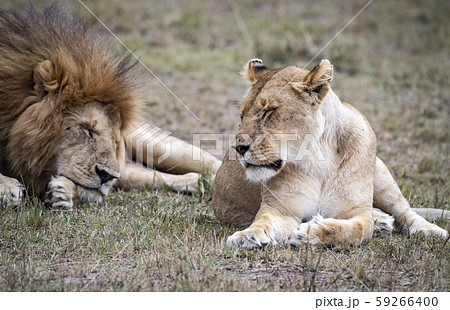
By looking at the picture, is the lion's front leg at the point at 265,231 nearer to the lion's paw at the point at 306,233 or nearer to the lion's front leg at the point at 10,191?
the lion's paw at the point at 306,233

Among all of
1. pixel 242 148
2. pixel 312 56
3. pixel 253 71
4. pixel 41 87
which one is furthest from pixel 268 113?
pixel 312 56

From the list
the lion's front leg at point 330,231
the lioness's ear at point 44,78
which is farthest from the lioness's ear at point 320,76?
the lioness's ear at point 44,78

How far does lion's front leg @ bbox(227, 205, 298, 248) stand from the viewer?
405cm

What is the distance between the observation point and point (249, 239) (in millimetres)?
4047

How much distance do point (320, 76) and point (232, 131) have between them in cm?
370

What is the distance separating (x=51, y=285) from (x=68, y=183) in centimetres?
175

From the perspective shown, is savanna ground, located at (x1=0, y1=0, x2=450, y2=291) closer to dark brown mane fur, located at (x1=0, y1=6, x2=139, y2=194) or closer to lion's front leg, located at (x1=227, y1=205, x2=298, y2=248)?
lion's front leg, located at (x1=227, y1=205, x2=298, y2=248)

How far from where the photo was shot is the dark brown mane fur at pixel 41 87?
16.4ft

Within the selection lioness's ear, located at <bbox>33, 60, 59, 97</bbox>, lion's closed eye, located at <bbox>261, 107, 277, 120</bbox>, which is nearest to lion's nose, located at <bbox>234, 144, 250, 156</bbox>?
lion's closed eye, located at <bbox>261, 107, 277, 120</bbox>

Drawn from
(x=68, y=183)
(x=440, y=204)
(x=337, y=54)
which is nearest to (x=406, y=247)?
(x=440, y=204)

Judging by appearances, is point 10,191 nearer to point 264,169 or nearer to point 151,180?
point 151,180

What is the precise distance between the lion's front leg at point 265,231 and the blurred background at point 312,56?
1728 millimetres

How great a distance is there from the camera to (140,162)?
6445 mm

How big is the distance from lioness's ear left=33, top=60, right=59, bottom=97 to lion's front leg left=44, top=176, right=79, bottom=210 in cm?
69
